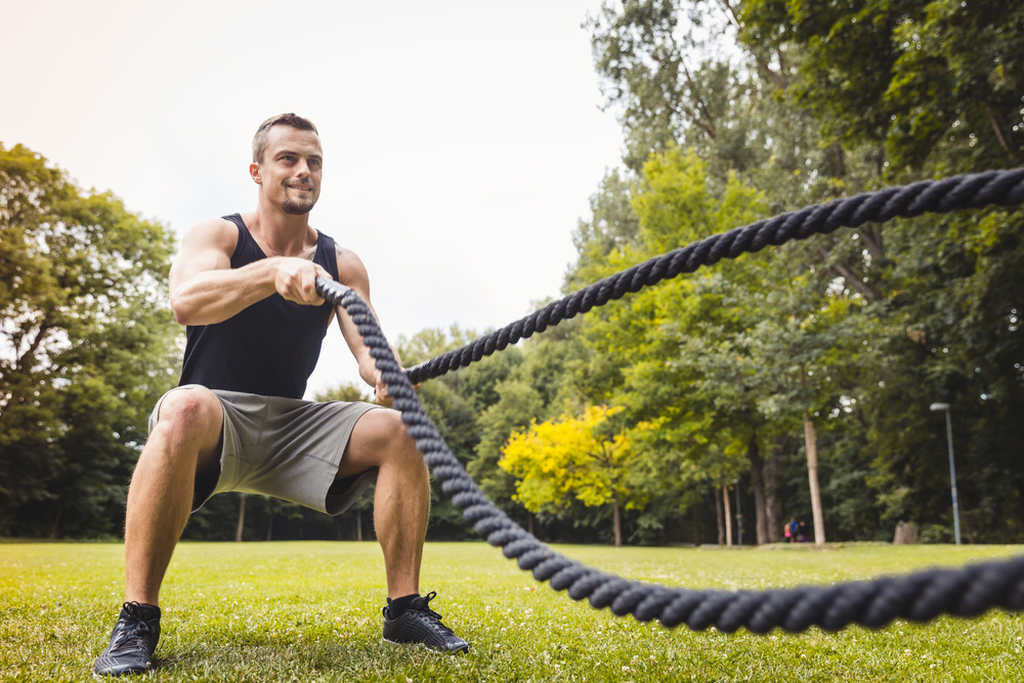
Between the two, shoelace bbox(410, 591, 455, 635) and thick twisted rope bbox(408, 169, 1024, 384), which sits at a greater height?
thick twisted rope bbox(408, 169, 1024, 384)

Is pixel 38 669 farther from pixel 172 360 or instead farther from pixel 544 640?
pixel 172 360

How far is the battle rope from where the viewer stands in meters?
0.88

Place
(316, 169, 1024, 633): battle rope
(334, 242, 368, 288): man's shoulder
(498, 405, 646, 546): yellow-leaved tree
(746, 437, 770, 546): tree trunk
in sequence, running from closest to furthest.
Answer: (316, 169, 1024, 633): battle rope
(334, 242, 368, 288): man's shoulder
(746, 437, 770, 546): tree trunk
(498, 405, 646, 546): yellow-leaved tree

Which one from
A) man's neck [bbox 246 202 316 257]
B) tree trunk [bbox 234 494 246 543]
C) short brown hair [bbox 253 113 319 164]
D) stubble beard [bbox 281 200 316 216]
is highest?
short brown hair [bbox 253 113 319 164]

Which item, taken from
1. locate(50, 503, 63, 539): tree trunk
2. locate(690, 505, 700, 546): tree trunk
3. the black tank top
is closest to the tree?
locate(50, 503, 63, 539): tree trunk

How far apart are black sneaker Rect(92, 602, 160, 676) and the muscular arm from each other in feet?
3.43

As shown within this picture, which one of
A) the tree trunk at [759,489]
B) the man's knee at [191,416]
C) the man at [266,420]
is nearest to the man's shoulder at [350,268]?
the man at [266,420]

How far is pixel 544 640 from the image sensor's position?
3.18 meters

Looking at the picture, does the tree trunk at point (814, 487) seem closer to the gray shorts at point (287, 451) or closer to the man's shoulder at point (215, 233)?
the gray shorts at point (287, 451)

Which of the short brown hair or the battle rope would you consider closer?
the battle rope

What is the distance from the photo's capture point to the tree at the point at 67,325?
2514cm

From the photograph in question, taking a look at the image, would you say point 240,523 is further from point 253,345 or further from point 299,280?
point 299,280

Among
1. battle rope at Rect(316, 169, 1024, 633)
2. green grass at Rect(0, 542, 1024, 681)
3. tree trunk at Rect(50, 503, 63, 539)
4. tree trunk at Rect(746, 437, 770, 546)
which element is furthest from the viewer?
tree trunk at Rect(50, 503, 63, 539)

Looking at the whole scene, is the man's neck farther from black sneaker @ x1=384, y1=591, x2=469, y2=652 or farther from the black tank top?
black sneaker @ x1=384, y1=591, x2=469, y2=652
